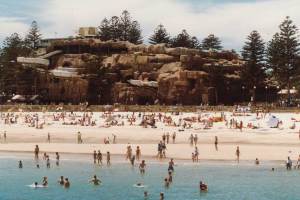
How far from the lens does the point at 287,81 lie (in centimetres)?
6269

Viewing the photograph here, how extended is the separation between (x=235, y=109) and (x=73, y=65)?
23434 millimetres

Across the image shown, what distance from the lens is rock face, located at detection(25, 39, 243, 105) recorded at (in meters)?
63.5

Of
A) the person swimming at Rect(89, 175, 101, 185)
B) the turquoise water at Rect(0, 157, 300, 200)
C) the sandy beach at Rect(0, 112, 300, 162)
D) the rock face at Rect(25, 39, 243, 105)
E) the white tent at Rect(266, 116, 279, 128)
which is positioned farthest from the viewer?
the rock face at Rect(25, 39, 243, 105)

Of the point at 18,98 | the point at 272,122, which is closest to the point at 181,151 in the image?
the point at 272,122

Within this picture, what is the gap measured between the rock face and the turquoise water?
29.9 metres

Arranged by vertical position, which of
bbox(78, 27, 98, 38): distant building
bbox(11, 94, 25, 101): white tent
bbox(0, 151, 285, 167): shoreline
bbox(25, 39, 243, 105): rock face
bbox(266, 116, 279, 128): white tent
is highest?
bbox(78, 27, 98, 38): distant building

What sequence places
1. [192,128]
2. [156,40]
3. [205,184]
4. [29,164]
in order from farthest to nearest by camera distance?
[156,40] → [192,128] → [29,164] → [205,184]

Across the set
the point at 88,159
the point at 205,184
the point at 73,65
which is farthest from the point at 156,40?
the point at 205,184

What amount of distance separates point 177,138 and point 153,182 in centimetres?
1348

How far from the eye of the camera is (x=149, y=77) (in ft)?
217

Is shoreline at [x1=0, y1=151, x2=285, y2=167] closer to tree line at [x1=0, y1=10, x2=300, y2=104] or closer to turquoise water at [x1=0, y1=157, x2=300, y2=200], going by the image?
turquoise water at [x1=0, y1=157, x2=300, y2=200]

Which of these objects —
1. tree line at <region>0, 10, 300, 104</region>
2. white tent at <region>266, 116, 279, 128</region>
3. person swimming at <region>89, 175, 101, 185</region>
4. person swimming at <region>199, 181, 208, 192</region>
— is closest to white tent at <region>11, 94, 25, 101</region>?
tree line at <region>0, 10, 300, 104</region>

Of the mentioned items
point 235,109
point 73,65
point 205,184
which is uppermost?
point 73,65

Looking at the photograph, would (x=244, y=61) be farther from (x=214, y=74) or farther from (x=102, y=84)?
(x=102, y=84)
